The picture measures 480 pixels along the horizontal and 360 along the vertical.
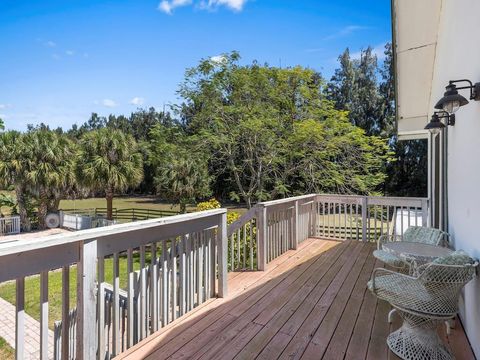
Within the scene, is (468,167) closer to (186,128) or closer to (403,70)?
(403,70)

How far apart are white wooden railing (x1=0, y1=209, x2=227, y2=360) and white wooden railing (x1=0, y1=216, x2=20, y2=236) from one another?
15.4 m

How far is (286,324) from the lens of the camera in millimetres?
2838

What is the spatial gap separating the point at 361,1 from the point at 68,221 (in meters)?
16.4

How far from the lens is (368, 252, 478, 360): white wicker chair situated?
2119 millimetres

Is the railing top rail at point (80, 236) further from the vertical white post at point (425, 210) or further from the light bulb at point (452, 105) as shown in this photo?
the vertical white post at point (425, 210)

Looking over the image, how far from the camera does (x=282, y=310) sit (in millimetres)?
3139

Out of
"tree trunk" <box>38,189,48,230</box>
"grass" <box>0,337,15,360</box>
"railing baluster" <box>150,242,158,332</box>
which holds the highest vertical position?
"railing baluster" <box>150,242,158,332</box>

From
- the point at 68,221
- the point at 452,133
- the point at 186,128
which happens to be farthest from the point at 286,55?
the point at 68,221

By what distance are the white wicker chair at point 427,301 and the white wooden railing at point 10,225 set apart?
17.4 metres

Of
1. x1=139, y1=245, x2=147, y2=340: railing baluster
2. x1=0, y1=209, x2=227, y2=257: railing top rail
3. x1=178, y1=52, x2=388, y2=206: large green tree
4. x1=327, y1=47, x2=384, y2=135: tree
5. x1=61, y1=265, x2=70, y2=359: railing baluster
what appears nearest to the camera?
x1=0, y1=209, x2=227, y2=257: railing top rail

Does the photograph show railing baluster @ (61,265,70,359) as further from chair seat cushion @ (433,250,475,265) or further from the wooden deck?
chair seat cushion @ (433,250,475,265)

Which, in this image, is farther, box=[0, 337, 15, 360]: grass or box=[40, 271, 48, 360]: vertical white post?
box=[0, 337, 15, 360]: grass

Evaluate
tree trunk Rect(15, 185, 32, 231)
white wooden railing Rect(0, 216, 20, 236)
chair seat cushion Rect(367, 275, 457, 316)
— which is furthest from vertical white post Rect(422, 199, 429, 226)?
tree trunk Rect(15, 185, 32, 231)

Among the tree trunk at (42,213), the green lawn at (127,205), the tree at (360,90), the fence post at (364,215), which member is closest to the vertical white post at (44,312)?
the fence post at (364,215)
